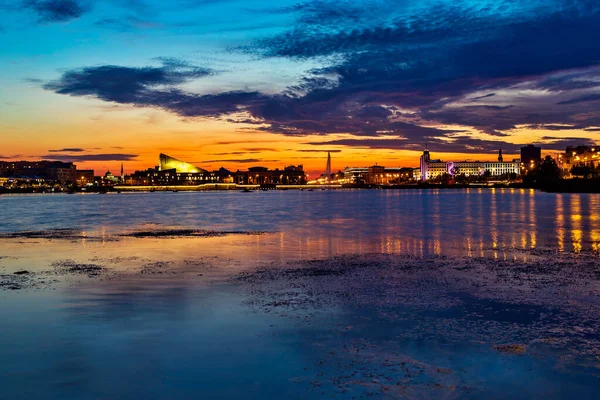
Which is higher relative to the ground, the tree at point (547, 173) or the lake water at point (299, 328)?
the tree at point (547, 173)

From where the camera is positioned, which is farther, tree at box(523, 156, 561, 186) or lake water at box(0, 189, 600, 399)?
tree at box(523, 156, 561, 186)

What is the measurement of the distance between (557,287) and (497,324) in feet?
13.5

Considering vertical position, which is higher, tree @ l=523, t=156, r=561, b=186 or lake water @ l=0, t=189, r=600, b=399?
tree @ l=523, t=156, r=561, b=186

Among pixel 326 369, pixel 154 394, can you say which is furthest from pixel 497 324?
pixel 154 394

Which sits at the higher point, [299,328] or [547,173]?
[547,173]

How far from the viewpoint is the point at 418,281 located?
13516 mm

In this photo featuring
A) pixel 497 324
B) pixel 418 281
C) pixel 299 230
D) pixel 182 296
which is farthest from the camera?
pixel 299 230

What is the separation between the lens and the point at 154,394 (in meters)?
6.61

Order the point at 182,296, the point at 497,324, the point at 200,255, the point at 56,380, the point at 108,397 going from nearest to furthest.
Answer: the point at 108,397 < the point at 56,380 < the point at 497,324 < the point at 182,296 < the point at 200,255

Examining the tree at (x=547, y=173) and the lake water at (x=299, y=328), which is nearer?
the lake water at (x=299, y=328)

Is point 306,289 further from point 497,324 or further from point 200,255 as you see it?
point 200,255

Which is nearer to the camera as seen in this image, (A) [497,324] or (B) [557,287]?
(A) [497,324]

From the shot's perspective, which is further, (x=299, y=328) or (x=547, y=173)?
(x=547, y=173)

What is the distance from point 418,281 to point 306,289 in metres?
3.01
